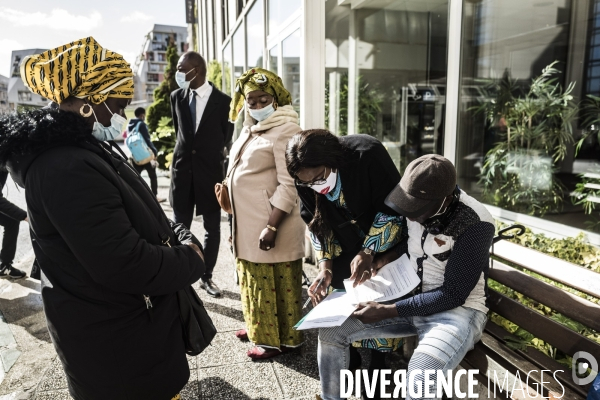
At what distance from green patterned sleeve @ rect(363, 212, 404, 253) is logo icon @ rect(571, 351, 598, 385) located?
91 cm

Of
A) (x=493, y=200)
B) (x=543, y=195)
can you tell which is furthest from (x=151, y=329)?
(x=543, y=195)

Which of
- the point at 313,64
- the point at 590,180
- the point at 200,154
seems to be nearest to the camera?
the point at 590,180

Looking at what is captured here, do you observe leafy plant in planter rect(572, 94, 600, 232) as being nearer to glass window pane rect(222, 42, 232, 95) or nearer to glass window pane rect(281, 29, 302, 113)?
glass window pane rect(281, 29, 302, 113)

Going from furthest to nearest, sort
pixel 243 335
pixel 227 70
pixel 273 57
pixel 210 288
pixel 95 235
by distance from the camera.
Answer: pixel 227 70 → pixel 273 57 → pixel 210 288 → pixel 243 335 → pixel 95 235

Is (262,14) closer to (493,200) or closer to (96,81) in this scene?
(493,200)

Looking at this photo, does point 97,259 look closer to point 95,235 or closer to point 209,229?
point 95,235

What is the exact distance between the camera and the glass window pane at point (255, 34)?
6871mm

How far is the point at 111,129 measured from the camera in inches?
64.8

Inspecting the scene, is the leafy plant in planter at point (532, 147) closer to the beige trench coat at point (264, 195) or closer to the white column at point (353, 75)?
the white column at point (353, 75)

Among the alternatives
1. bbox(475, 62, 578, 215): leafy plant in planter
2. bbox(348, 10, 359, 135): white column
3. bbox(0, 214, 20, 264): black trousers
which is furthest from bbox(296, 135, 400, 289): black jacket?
bbox(0, 214, 20, 264): black trousers

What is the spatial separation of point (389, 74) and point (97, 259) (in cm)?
676

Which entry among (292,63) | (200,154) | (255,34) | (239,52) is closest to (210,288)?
(200,154)

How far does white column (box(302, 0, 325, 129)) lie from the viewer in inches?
167

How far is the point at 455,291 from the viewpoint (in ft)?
6.23
